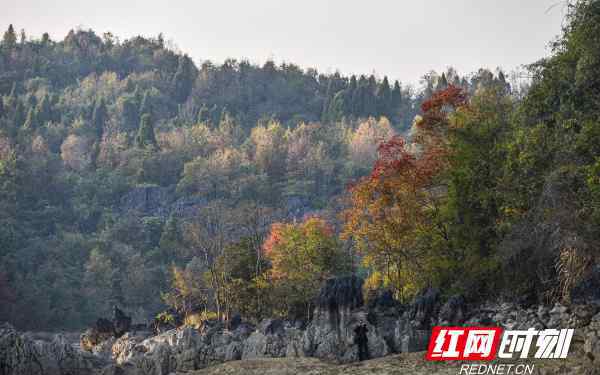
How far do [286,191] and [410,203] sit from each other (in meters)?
91.9

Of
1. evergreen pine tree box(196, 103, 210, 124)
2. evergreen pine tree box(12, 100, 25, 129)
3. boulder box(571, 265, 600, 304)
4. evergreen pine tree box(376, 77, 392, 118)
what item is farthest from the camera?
evergreen pine tree box(376, 77, 392, 118)

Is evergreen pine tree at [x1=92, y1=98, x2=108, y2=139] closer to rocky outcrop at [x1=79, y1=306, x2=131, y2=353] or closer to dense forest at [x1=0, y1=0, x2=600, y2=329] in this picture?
dense forest at [x1=0, y1=0, x2=600, y2=329]

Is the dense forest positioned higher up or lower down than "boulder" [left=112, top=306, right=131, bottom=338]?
higher up

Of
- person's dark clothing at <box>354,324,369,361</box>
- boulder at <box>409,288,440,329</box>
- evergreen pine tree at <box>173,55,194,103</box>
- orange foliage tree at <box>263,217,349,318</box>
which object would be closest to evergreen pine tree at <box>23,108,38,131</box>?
evergreen pine tree at <box>173,55,194,103</box>

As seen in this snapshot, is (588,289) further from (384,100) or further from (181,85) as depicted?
(181,85)

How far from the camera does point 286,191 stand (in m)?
122

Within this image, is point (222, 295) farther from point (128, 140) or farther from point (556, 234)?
point (128, 140)

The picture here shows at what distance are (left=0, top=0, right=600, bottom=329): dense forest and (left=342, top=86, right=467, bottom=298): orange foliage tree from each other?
0.09 m

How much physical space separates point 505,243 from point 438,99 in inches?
400

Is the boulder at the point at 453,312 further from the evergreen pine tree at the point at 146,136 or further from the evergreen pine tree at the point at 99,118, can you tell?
the evergreen pine tree at the point at 99,118

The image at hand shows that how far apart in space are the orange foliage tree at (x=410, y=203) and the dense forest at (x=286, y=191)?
0.09 m

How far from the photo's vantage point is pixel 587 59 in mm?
20641

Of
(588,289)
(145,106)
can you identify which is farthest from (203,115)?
(588,289)

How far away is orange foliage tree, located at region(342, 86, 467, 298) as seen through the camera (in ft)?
100
